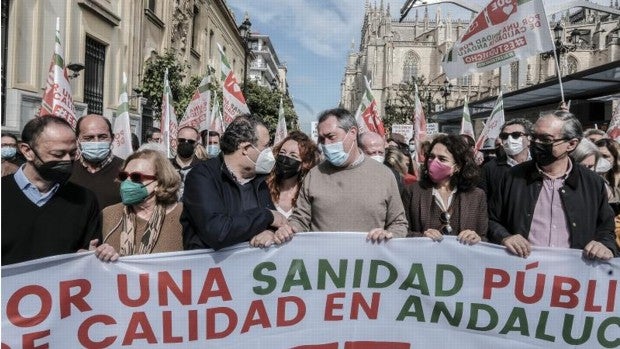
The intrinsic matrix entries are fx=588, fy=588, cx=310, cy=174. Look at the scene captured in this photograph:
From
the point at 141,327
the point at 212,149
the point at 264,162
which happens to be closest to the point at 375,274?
the point at 264,162

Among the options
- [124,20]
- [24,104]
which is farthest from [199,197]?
[124,20]

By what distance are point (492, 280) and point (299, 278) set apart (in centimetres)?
107

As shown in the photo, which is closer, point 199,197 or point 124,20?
point 199,197

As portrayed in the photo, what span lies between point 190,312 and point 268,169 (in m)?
0.89

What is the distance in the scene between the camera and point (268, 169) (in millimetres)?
3357

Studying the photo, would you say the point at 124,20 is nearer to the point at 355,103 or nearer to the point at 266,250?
the point at 266,250

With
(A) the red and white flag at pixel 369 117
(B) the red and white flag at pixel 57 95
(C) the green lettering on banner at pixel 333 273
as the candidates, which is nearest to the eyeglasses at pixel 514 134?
(A) the red and white flag at pixel 369 117

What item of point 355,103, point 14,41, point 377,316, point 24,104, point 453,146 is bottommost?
point 377,316

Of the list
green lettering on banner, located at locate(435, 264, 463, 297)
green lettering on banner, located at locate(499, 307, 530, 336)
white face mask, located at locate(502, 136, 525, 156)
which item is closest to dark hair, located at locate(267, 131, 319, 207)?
green lettering on banner, located at locate(435, 264, 463, 297)

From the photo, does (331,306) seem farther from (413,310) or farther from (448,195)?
(448,195)

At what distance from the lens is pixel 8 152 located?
22.6 ft

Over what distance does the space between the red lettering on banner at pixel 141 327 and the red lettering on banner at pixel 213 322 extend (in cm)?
28

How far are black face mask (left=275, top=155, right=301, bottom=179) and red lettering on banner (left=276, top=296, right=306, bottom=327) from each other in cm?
102

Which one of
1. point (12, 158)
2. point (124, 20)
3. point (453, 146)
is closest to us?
point (453, 146)
